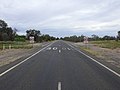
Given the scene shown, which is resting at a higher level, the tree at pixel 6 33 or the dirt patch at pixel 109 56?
the tree at pixel 6 33

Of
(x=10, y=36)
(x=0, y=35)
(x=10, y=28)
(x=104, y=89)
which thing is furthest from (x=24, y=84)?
(x=10, y=28)

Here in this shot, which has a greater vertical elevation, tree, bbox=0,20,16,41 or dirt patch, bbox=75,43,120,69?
tree, bbox=0,20,16,41

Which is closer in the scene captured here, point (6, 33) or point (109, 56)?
point (109, 56)

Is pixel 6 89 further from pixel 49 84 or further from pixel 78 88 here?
pixel 78 88

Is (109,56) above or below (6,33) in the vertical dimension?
below

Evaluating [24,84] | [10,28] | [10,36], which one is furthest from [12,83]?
[10,28]

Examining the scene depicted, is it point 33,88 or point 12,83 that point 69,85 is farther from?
point 12,83

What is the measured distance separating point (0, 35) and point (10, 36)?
9.57 meters

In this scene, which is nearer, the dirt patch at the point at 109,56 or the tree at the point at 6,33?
the dirt patch at the point at 109,56

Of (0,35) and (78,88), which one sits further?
(0,35)

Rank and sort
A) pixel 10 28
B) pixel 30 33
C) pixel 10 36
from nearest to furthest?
pixel 10 36 < pixel 10 28 < pixel 30 33

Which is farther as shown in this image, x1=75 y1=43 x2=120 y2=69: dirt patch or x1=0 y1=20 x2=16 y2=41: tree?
x1=0 y1=20 x2=16 y2=41: tree

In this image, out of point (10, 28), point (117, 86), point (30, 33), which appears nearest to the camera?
point (117, 86)

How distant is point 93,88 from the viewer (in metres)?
9.45
